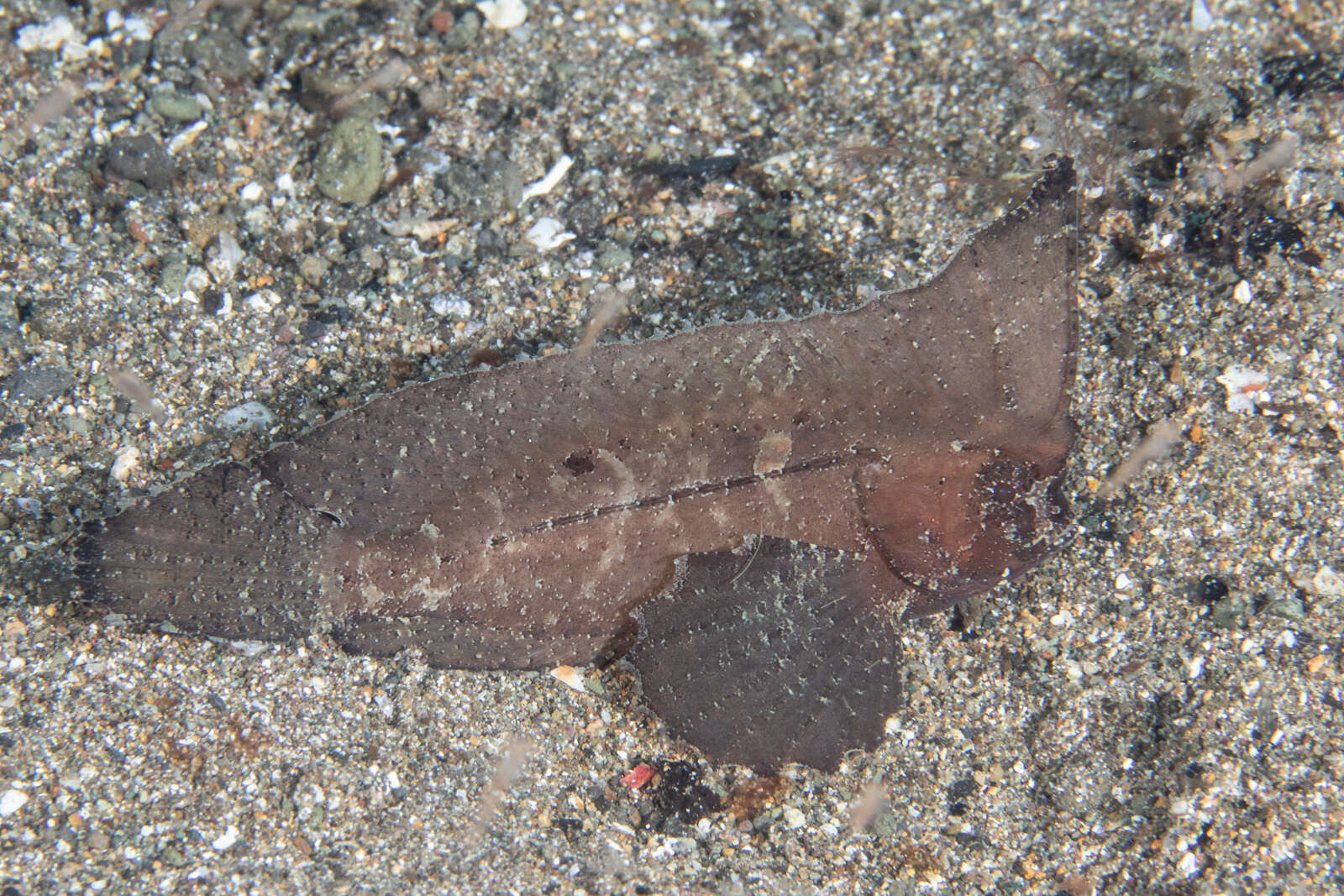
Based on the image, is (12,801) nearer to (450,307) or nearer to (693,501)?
(450,307)

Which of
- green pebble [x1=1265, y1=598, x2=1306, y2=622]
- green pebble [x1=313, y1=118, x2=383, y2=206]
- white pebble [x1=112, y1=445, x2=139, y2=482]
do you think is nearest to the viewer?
green pebble [x1=1265, y1=598, x2=1306, y2=622]

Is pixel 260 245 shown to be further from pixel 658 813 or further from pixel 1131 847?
pixel 1131 847

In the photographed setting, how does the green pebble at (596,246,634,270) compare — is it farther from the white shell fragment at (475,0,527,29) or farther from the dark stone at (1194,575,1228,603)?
the dark stone at (1194,575,1228,603)

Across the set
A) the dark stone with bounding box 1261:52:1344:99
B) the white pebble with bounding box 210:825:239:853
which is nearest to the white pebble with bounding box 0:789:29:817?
the white pebble with bounding box 210:825:239:853

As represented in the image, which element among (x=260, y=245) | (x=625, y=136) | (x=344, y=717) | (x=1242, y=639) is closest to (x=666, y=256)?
(x=625, y=136)

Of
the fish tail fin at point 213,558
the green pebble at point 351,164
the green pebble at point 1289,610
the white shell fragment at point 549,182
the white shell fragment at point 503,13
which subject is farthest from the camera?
the white shell fragment at point 503,13

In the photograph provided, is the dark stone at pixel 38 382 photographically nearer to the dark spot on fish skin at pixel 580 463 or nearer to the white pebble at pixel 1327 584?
the dark spot on fish skin at pixel 580 463

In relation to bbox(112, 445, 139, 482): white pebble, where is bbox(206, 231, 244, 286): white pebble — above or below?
above

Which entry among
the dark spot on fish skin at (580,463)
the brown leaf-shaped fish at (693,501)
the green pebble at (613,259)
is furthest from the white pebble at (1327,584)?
the green pebble at (613,259)

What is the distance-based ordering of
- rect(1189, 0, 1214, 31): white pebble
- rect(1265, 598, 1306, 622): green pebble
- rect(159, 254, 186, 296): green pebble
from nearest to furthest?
rect(1265, 598, 1306, 622): green pebble, rect(159, 254, 186, 296): green pebble, rect(1189, 0, 1214, 31): white pebble
